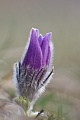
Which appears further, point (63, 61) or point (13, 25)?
point (13, 25)

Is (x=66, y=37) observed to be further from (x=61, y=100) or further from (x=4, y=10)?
(x=4, y=10)

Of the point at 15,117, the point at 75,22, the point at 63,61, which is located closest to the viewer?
the point at 15,117

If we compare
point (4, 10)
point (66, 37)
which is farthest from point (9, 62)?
point (4, 10)

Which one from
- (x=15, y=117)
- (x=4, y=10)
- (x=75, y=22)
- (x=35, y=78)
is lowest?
(x=15, y=117)

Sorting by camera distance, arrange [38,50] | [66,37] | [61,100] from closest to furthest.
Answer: [38,50], [61,100], [66,37]

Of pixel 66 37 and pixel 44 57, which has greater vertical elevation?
pixel 66 37
